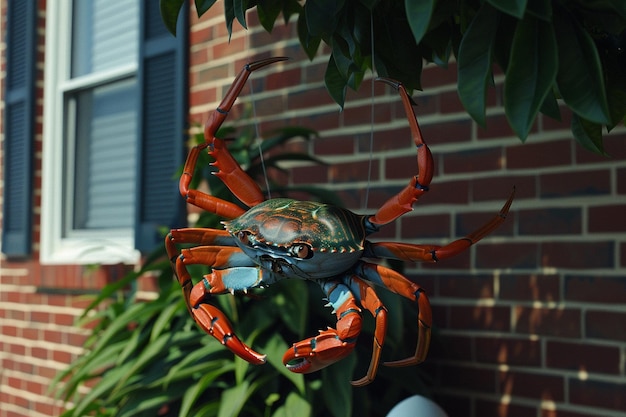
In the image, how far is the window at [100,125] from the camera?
393 cm

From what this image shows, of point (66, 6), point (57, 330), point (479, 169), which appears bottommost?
point (57, 330)

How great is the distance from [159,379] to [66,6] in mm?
2796

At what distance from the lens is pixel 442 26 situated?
59.2 inches

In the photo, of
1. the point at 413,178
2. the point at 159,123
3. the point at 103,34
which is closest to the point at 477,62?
the point at 413,178

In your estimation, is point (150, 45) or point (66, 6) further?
point (66, 6)

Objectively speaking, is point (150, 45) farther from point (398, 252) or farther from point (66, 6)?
point (398, 252)

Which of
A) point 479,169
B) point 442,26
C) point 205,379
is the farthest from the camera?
point 479,169

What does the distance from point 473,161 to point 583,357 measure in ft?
2.26

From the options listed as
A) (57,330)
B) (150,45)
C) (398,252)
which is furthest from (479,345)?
(57,330)

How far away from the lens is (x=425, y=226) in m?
2.94

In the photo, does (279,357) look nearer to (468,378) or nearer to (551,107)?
(468,378)

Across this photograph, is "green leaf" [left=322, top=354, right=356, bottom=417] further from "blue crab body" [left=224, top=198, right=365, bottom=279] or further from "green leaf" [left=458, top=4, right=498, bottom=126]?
"green leaf" [left=458, top=4, right=498, bottom=126]

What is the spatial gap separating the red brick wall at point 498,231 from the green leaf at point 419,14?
1521 millimetres

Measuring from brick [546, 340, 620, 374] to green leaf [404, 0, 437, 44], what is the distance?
67.2 inches
